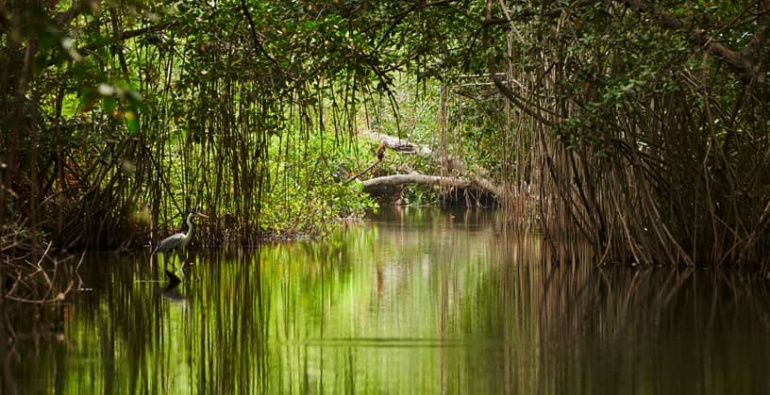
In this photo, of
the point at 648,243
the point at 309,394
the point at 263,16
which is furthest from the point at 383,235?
the point at 309,394

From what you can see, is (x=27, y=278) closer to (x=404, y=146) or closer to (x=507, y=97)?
(x=507, y=97)

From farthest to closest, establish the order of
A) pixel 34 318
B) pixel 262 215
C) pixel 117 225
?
pixel 262 215
pixel 117 225
pixel 34 318

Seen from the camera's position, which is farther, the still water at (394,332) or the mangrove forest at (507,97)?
the mangrove forest at (507,97)

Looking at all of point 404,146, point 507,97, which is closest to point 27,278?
point 507,97

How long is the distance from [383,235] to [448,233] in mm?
1024

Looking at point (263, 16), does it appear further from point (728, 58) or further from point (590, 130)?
point (728, 58)

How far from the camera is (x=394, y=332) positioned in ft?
22.5

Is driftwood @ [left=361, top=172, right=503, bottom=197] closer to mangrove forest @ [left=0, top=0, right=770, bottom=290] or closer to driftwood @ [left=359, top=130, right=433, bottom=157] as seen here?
driftwood @ [left=359, top=130, right=433, bottom=157]

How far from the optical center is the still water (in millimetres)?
5203

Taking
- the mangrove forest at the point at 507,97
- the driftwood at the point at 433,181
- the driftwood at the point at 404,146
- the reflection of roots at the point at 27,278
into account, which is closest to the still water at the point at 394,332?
the reflection of roots at the point at 27,278

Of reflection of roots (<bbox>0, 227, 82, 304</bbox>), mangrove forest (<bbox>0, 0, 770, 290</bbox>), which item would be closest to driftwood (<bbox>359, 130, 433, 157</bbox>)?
mangrove forest (<bbox>0, 0, 770, 290</bbox>)

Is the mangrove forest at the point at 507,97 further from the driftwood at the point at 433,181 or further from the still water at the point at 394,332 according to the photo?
the driftwood at the point at 433,181

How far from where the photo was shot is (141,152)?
450 inches

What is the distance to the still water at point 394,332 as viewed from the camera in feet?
17.1
